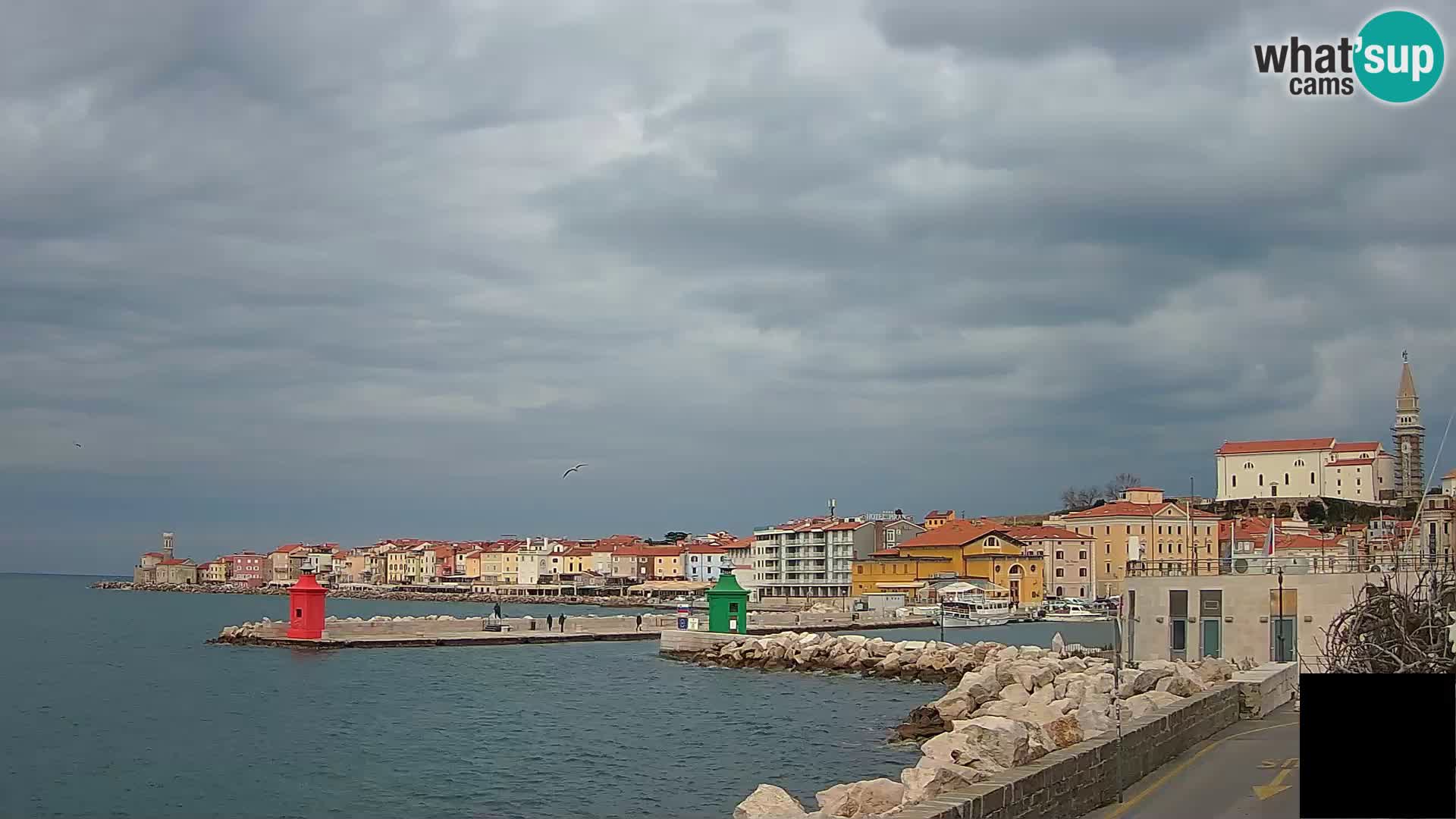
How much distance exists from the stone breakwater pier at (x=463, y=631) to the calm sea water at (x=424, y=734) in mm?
1749

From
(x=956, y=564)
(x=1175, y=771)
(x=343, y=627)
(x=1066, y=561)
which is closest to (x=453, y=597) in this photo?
(x=956, y=564)

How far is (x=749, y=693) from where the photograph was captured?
126 ft

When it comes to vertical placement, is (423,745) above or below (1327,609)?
below

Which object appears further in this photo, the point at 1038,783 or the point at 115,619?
the point at 115,619

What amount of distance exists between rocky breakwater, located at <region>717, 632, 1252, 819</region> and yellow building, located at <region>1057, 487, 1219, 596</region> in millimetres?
55634

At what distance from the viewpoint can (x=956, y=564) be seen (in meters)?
100

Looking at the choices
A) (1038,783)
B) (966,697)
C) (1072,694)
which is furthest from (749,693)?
(1038,783)

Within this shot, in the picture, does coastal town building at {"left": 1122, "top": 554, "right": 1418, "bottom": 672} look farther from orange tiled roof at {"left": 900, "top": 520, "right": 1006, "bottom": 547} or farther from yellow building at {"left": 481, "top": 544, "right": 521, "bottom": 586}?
yellow building at {"left": 481, "top": 544, "right": 521, "bottom": 586}

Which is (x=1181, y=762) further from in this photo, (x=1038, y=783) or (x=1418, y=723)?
(x=1418, y=723)

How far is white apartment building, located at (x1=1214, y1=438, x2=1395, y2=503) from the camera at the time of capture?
407 ft

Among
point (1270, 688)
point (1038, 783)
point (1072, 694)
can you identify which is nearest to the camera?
point (1038, 783)

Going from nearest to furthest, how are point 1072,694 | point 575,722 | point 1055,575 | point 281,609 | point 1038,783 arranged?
point 1038,783
point 1072,694
point 575,722
point 1055,575
point 281,609

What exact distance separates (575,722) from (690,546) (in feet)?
380

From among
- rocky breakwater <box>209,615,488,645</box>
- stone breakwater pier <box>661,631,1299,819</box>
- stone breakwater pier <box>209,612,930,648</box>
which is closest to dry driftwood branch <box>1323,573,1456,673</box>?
stone breakwater pier <box>661,631,1299,819</box>
